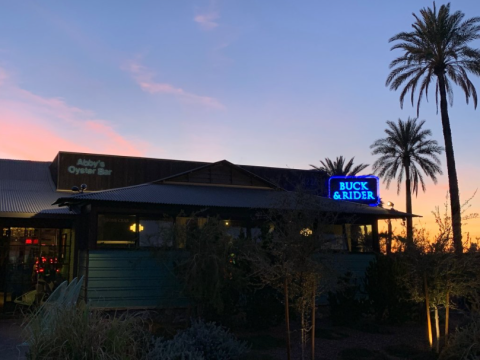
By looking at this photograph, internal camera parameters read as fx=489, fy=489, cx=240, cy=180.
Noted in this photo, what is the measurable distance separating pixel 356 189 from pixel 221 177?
26.8 ft

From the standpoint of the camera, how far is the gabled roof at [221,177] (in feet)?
59.8

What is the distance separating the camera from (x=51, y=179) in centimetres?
2059

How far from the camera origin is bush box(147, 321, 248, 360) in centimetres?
733

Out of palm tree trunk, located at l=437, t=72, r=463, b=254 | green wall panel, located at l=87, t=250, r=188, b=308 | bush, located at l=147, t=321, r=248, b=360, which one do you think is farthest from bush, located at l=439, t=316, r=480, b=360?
palm tree trunk, located at l=437, t=72, r=463, b=254

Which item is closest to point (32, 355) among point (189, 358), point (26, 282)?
point (189, 358)

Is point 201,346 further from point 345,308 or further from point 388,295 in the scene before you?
point 388,295

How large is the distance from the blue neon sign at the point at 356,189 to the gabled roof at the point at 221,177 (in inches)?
224

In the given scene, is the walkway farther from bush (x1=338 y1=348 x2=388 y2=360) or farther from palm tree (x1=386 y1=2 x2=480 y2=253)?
palm tree (x1=386 y1=2 x2=480 y2=253)

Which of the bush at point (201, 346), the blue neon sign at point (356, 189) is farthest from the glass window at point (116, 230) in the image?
the blue neon sign at point (356, 189)

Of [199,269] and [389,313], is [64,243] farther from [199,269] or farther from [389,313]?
[389,313]

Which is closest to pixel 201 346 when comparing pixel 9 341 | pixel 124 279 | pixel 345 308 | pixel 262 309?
pixel 262 309

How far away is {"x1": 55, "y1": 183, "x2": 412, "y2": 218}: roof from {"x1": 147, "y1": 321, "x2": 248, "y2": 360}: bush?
4.60 m

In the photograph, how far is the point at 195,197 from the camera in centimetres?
Answer: 1580

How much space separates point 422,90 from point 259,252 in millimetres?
18758
